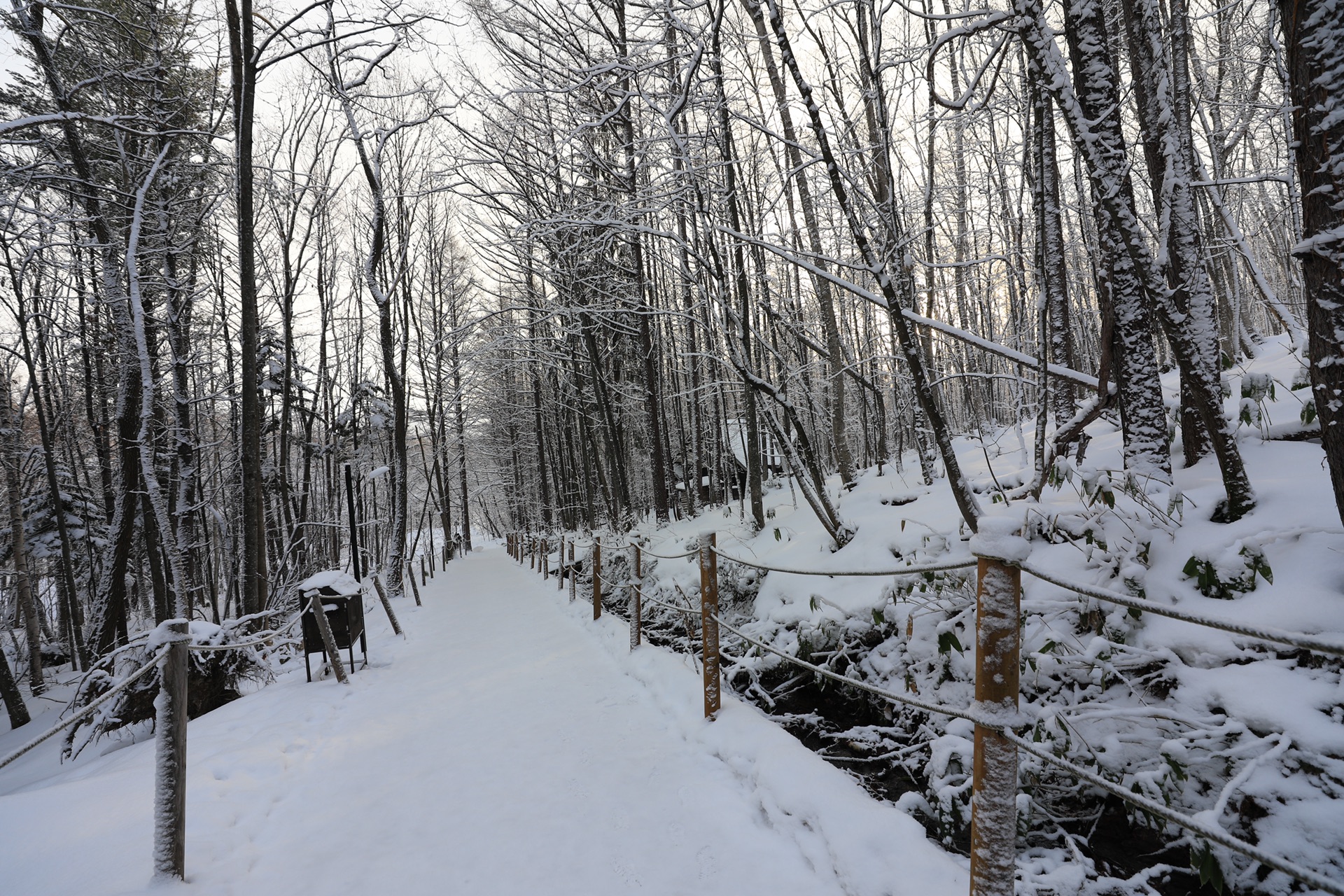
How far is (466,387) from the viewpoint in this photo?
25469mm

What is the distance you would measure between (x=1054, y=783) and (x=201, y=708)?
8258 mm

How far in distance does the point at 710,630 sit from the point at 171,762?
3.03 meters

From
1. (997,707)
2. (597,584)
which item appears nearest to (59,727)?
(997,707)

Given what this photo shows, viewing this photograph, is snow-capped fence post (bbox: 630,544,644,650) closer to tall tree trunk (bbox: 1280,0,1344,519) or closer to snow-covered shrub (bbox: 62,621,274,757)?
snow-covered shrub (bbox: 62,621,274,757)

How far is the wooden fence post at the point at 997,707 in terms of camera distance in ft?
5.98

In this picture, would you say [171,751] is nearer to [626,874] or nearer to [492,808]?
[492,808]

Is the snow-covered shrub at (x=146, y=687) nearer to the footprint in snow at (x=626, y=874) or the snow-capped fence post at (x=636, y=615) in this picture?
the snow-capped fence post at (x=636, y=615)

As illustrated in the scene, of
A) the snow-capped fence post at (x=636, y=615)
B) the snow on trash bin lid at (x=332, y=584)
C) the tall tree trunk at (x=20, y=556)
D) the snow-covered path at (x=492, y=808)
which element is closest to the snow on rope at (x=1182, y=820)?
the snow-covered path at (x=492, y=808)

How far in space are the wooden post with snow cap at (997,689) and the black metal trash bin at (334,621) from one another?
21.4 feet

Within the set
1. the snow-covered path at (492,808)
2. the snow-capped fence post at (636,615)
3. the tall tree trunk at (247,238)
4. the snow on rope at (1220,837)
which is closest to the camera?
the snow on rope at (1220,837)

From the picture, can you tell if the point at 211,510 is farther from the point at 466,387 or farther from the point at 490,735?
the point at 466,387

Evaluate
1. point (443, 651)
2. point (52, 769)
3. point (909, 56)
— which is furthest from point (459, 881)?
point (52, 769)

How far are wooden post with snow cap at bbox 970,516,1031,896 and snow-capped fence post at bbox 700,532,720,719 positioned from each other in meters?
2.33

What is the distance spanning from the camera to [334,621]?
6617 mm
